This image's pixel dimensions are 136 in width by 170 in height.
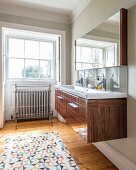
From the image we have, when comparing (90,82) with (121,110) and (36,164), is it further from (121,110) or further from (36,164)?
(36,164)

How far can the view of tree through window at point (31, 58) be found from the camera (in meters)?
3.67

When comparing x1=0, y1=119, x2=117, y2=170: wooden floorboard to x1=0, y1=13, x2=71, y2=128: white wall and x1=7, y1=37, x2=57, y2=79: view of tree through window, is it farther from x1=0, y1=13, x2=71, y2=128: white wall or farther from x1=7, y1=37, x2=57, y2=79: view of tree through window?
x1=7, y1=37, x2=57, y2=79: view of tree through window

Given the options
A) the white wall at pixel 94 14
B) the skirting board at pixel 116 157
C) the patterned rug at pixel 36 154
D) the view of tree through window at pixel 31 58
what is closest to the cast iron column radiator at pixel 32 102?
the view of tree through window at pixel 31 58

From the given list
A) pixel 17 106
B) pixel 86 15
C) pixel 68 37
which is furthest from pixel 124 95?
pixel 17 106

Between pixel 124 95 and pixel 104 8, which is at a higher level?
pixel 104 8

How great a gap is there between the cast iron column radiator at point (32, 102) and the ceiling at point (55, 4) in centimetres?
175

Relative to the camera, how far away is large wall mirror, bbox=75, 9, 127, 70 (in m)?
1.67

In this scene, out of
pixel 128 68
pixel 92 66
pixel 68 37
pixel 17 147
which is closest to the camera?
pixel 128 68

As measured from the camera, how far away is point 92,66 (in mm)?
2520

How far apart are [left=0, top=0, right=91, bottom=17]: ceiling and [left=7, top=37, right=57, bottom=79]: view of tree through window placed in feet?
2.91

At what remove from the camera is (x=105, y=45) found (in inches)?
84.1

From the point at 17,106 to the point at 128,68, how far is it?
275cm

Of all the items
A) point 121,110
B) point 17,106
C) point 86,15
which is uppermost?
point 86,15

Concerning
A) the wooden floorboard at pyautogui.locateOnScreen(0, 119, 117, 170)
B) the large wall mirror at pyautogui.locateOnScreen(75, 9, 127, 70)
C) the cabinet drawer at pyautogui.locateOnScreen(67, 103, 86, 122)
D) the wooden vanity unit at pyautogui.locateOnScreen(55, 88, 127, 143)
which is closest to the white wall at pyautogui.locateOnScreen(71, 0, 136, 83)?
the large wall mirror at pyautogui.locateOnScreen(75, 9, 127, 70)
